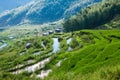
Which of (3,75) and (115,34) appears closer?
(3,75)

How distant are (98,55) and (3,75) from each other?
45477mm

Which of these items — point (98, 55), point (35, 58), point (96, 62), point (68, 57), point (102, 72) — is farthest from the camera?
point (35, 58)

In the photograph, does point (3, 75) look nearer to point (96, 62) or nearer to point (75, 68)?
point (75, 68)

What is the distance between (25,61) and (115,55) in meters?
69.0

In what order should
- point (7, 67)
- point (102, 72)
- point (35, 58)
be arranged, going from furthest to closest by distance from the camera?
point (35, 58), point (7, 67), point (102, 72)

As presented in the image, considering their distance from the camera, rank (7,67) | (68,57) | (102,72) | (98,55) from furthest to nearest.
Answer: (7,67)
(68,57)
(98,55)
(102,72)

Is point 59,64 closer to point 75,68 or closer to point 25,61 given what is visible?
point 75,68

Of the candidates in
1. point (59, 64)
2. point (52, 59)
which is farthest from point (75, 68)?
point (52, 59)

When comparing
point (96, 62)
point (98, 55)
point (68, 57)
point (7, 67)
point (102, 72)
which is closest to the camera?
point (102, 72)

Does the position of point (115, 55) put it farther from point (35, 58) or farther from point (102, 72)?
point (35, 58)

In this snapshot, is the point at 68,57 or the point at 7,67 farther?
the point at 7,67

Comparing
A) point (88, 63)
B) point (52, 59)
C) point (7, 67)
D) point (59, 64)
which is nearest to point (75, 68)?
point (88, 63)

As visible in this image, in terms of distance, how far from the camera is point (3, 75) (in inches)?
5605

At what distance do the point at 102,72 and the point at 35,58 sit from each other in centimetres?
9094
